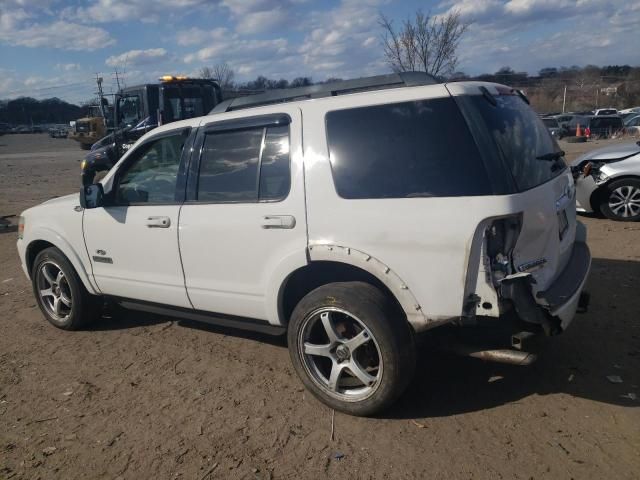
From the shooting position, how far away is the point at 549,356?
388 cm

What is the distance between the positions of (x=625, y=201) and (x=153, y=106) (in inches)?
425

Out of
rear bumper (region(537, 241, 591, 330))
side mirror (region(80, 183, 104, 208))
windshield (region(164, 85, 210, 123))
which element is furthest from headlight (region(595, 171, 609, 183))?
windshield (region(164, 85, 210, 123))

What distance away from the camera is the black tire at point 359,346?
3029mm

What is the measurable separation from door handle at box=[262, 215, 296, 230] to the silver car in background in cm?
583

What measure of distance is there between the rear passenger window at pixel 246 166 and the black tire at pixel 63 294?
1839 mm

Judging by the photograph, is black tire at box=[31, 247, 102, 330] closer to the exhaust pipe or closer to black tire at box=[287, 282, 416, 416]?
black tire at box=[287, 282, 416, 416]

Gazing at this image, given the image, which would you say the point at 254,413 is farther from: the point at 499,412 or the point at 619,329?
the point at 619,329

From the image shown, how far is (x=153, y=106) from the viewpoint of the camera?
525 inches

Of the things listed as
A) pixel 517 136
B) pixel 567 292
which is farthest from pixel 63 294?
pixel 567 292

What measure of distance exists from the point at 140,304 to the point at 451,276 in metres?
2.84

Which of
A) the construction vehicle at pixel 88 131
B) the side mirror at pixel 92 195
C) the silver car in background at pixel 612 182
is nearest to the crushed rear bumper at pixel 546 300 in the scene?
the side mirror at pixel 92 195

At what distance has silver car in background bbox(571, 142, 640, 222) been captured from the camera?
7680mm

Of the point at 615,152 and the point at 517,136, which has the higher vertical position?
the point at 517,136

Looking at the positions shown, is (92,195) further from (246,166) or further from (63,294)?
(246,166)
